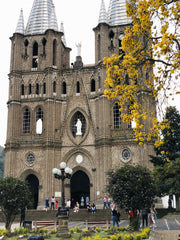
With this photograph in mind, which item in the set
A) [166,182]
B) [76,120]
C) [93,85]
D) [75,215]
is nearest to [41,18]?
[93,85]

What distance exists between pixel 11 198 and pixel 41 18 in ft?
103

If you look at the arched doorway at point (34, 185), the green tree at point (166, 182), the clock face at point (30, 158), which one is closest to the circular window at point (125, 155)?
the green tree at point (166, 182)

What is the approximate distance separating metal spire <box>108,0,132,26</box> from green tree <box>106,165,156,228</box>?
28922 mm

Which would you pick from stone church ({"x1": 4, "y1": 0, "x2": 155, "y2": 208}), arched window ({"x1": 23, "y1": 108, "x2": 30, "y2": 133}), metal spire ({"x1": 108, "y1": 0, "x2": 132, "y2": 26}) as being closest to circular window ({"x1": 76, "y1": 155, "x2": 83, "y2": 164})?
stone church ({"x1": 4, "y1": 0, "x2": 155, "y2": 208})

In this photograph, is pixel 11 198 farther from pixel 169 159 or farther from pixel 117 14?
pixel 117 14

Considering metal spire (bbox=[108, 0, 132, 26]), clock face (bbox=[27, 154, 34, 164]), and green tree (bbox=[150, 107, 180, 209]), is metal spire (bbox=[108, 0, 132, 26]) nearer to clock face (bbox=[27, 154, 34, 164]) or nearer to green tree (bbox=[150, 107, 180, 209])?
green tree (bbox=[150, 107, 180, 209])

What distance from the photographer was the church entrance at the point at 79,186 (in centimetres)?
4016

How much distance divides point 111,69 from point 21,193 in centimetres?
1063

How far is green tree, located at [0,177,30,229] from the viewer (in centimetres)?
1934

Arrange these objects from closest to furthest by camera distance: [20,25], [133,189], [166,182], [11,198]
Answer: [133,189] < [11,198] < [166,182] < [20,25]

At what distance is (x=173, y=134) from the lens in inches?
1286

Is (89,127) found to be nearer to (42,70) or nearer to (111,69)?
(42,70)

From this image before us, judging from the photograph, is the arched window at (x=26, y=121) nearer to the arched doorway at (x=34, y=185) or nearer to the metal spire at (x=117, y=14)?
the arched doorway at (x=34, y=185)

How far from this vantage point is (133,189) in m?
17.1
